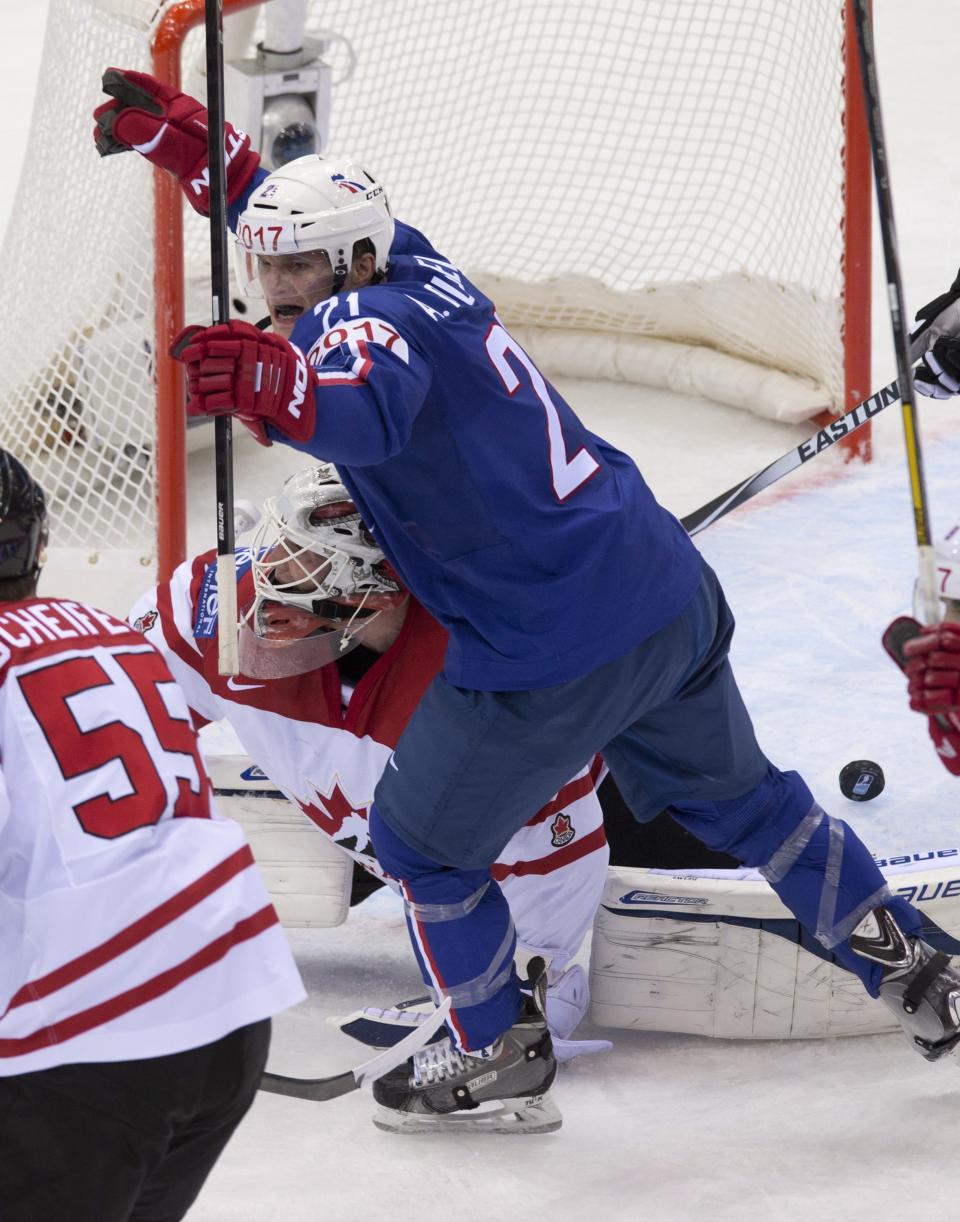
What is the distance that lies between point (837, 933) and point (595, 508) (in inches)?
28.1

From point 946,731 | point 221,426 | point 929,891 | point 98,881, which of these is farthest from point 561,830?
point 98,881

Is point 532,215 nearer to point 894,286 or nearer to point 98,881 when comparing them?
point 894,286

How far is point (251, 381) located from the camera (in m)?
1.94

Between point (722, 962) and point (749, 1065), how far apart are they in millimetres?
148

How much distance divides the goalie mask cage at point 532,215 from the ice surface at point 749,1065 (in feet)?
1.06

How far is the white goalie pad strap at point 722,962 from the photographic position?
2748mm

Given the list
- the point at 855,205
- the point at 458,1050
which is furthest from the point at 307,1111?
the point at 855,205

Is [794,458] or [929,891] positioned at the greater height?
[794,458]

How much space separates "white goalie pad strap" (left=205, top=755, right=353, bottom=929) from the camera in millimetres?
2926

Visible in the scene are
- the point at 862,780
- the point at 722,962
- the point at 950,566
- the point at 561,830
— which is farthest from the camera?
the point at 862,780

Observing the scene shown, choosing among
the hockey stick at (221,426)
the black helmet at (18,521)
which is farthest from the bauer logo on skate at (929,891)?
the black helmet at (18,521)

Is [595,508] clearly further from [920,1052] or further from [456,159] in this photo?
[456,159]

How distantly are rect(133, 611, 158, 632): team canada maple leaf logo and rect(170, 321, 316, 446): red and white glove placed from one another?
34.5 inches

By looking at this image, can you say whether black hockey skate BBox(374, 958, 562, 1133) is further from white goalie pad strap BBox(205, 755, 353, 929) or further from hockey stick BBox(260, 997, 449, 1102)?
white goalie pad strap BBox(205, 755, 353, 929)
